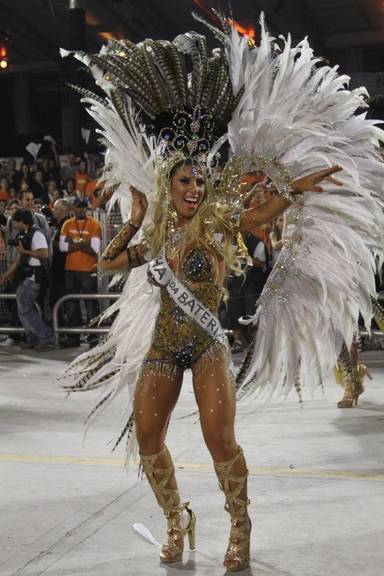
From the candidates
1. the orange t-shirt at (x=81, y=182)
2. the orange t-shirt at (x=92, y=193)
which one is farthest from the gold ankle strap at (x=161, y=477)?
the orange t-shirt at (x=81, y=182)

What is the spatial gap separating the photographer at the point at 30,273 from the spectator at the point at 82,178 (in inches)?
122

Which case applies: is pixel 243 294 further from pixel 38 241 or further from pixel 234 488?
pixel 234 488

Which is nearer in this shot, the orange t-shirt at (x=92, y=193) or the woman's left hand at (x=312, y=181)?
the woman's left hand at (x=312, y=181)

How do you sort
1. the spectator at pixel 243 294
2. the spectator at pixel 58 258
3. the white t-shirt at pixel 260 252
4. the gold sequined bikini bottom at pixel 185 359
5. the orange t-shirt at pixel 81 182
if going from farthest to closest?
the orange t-shirt at pixel 81 182
the spectator at pixel 58 258
the spectator at pixel 243 294
the white t-shirt at pixel 260 252
the gold sequined bikini bottom at pixel 185 359

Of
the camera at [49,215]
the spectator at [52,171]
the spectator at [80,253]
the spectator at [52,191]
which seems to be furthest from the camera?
the spectator at [52,171]

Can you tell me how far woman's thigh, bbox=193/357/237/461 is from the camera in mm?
3867

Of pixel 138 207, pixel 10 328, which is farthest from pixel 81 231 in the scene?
pixel 138 207

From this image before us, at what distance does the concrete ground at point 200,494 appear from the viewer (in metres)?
4.09

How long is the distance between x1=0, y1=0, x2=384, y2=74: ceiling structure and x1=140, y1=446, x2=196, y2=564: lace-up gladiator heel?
14912mm

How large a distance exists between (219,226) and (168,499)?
123 centimetres

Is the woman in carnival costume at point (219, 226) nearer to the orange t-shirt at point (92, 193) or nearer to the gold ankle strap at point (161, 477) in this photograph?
the gold ankle strap at point (161, 477)

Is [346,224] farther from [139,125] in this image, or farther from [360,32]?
[360,32]

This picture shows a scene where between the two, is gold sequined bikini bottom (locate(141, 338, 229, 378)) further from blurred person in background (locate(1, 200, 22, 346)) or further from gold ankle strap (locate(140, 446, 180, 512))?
blurred person in background (locate(1, 200, 22, 346))

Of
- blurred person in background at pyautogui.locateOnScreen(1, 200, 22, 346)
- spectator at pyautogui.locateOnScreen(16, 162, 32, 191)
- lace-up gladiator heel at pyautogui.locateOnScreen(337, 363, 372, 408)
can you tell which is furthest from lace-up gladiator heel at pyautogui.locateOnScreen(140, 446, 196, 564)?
spectator at pyautogui.locateOnScreen(16, 162, 32, 191)
